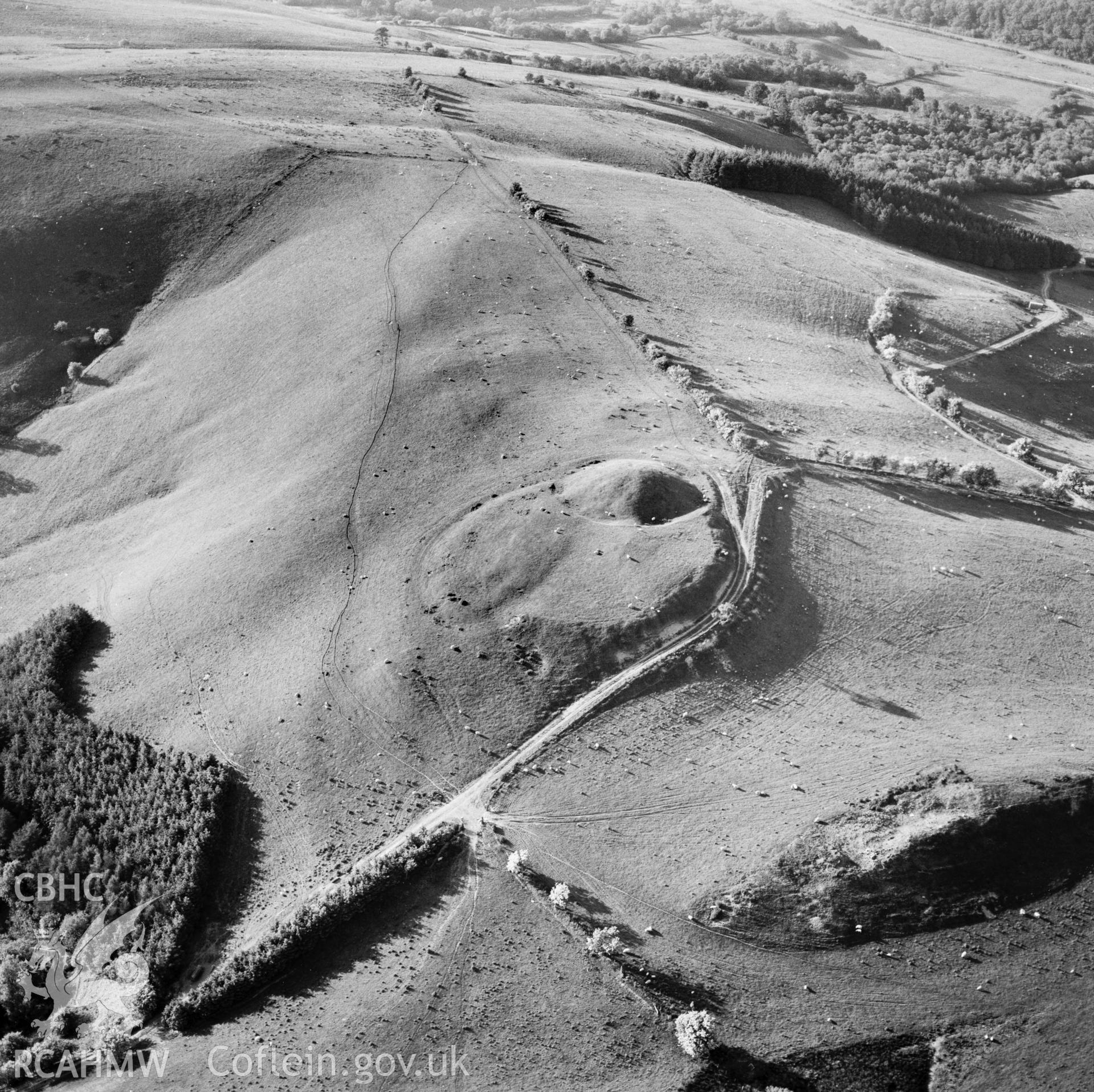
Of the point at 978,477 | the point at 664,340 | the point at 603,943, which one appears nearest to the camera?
the point at 603,943

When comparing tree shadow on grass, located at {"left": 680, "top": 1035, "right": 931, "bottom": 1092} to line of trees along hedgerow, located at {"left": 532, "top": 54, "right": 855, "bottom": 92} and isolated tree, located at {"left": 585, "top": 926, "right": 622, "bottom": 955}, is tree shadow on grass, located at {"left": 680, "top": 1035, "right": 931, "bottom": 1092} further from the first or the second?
line of trees along hedgerow, located at {"left": 532, "top": 54, "right": 855, "bottom": 92}

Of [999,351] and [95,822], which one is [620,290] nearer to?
[999,351]

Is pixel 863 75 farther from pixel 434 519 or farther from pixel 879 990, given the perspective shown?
pixel 879 990

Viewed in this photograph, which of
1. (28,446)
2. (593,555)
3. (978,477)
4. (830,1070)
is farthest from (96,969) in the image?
(978,477)

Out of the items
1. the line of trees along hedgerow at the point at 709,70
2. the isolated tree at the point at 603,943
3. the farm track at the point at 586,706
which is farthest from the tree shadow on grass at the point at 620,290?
the line of trees along hedgerow at the point at 709,70

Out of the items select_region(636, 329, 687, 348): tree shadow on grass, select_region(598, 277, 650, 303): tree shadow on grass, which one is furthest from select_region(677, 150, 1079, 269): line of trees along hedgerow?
select_region(636, 329, 687, 348): tree shadow on grass

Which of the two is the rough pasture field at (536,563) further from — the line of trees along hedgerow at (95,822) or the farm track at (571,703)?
the line of trees along hedgerow at (95,822)
